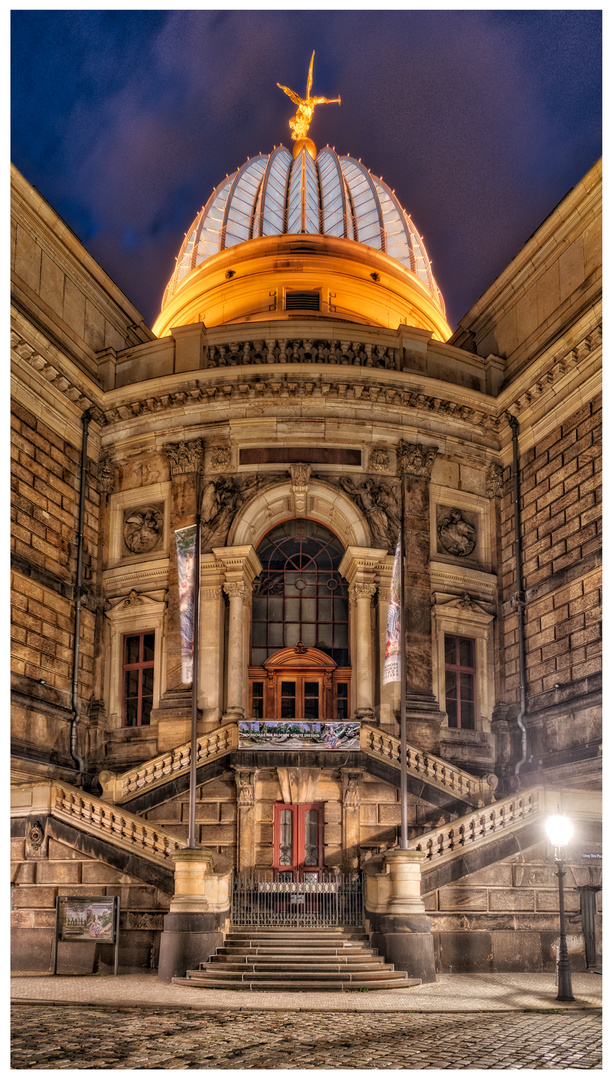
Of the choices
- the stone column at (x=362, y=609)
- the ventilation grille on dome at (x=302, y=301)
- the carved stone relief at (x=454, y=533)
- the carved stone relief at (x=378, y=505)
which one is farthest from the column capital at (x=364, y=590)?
the ventilation grille on dome at (x=302, y=301)

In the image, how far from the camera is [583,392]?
3027 cm

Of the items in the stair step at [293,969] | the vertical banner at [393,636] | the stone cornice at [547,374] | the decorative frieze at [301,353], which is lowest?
the stair step at [293,969]

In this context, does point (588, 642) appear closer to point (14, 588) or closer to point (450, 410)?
point (450, 410)

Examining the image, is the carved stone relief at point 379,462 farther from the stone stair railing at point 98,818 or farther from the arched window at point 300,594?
the stone stair railing at point 98,818

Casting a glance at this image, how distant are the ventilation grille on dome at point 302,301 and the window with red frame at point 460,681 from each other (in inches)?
592

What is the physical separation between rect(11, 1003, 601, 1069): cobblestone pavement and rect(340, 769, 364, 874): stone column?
35.0 feet

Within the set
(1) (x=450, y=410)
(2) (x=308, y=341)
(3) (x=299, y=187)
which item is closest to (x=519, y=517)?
(1) (x=450, y=410)

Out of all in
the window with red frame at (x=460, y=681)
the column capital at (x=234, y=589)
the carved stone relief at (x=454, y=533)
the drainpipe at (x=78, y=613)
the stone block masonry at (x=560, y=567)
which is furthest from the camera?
the carved stone relief at (x=454, y=533)

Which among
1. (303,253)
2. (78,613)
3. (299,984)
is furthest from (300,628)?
(303,253)

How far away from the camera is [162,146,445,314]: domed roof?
47.2m

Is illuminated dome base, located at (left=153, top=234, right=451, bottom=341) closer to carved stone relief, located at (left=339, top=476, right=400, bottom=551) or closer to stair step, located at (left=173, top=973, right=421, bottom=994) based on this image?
carved stone relief, located at (left=339, top=476, right=400, bottom=551)

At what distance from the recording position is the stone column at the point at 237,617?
104 ft

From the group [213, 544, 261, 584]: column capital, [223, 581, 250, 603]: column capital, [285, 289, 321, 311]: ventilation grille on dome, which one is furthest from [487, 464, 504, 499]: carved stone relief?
[285, 289, 321, 311]: ventilation grille on dome
